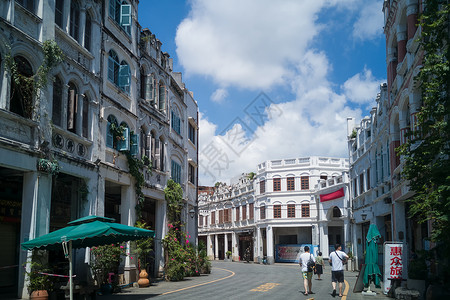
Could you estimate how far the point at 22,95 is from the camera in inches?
531

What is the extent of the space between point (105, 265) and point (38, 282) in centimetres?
367

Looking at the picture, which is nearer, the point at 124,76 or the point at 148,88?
the point at 124,76

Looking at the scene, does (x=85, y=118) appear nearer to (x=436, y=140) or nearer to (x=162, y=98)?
(x=162, y=98)

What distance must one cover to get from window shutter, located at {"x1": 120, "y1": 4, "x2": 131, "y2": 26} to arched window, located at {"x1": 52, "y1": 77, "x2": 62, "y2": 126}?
590cm

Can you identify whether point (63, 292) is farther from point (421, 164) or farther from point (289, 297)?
point (421, 164)

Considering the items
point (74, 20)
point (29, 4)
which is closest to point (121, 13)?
point (74, 20)

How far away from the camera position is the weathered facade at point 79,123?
13.3 meters

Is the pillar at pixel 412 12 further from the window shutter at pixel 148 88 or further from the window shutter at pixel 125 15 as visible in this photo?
the window shutter at pixel 148 88

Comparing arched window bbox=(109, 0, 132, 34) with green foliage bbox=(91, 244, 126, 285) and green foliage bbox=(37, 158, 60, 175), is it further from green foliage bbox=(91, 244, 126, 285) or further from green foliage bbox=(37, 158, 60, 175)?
green foliage bbox=(91, 244, 126, 285)

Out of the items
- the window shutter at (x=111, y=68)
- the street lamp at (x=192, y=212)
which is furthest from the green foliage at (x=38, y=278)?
the street lamp at (x=192, y=212)

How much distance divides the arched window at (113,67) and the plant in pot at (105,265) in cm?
720

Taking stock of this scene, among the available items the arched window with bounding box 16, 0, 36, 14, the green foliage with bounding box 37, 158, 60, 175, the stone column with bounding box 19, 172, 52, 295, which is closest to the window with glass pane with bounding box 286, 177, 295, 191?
the green foliage with bounding box 37, 158, 60, 175

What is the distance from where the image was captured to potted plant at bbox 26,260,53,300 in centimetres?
1257

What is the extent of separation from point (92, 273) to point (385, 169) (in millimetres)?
15588
